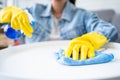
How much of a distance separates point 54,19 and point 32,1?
111 centimetres

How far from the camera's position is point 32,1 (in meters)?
2.19

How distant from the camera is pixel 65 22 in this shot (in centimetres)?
112

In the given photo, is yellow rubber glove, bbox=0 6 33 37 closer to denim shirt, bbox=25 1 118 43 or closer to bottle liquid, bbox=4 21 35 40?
bottle liquid, bbox=4 21 35 40

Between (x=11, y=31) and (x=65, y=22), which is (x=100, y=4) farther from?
(x=11, y=31)

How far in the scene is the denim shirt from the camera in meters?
1.08

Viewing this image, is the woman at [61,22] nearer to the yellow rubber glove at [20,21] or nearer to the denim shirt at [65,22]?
the denim shirt at [65,22]

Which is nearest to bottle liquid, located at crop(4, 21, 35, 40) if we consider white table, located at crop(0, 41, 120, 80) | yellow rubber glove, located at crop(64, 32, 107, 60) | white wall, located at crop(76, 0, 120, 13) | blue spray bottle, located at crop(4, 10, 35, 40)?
blue spray bottle, located at crop(4, 10, 35, 40)

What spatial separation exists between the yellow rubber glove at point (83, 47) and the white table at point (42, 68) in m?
0.05

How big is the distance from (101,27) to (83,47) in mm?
295

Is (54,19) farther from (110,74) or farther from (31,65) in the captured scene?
(110,74)

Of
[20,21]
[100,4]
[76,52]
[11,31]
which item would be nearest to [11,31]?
[11,31]

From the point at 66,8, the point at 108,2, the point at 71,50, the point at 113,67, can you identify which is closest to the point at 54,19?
the point at 66,8

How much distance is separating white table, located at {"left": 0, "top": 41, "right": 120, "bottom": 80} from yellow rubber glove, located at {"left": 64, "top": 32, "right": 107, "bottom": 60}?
0.05 meters

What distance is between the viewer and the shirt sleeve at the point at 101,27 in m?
0.90
